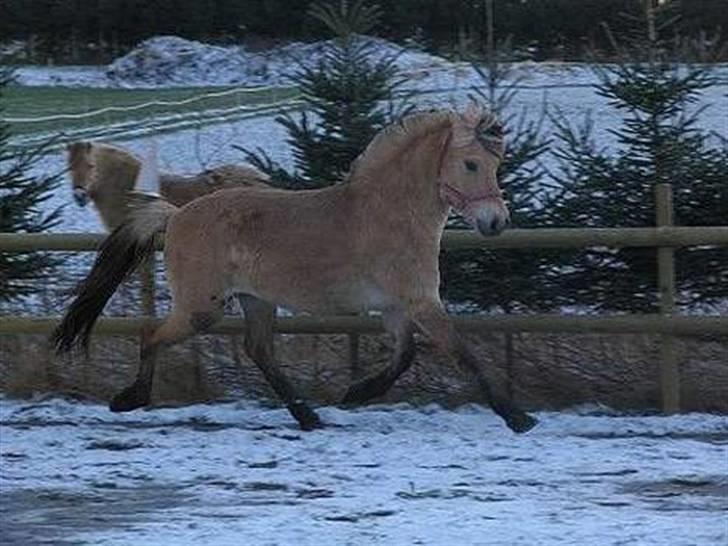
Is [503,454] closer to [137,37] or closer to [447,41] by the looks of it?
[447,41]

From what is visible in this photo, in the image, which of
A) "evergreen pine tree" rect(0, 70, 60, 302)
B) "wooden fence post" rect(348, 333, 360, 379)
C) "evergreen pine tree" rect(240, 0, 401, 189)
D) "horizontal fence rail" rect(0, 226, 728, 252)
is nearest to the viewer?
"horizontal fence rail" rect(0, 226, 728, 252)

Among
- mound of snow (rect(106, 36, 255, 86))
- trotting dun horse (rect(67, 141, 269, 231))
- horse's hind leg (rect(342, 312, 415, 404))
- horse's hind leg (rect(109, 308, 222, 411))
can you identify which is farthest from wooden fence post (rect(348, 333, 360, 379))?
mound of snow (rect(106, 36, 255, 86))

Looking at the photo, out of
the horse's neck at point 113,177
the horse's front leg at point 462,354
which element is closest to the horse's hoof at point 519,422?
the horse's front leg at point 462,354

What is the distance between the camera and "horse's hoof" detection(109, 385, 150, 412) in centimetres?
975

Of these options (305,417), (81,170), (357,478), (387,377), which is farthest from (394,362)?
(81,170)

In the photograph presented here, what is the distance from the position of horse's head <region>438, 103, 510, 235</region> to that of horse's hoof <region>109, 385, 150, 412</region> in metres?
2.15

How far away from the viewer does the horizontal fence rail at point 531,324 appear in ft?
31.9

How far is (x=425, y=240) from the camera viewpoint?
29.9 feet

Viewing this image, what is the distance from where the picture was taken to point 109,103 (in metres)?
38.7

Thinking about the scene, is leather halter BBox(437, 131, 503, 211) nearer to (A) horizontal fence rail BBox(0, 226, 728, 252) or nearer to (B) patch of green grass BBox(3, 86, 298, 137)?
(A) horizontal fence rail BBox(0, 226, 728, 252)

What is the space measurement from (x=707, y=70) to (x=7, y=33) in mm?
40017

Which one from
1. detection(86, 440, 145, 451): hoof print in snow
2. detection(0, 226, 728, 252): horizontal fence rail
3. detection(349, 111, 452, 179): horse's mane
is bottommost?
detection(86, 440, 145, 451): hoof print in snow

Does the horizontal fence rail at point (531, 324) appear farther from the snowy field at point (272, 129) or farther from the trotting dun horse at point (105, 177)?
the snowy field at point (272, 129)

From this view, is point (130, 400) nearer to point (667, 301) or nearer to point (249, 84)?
point (667, 301)
